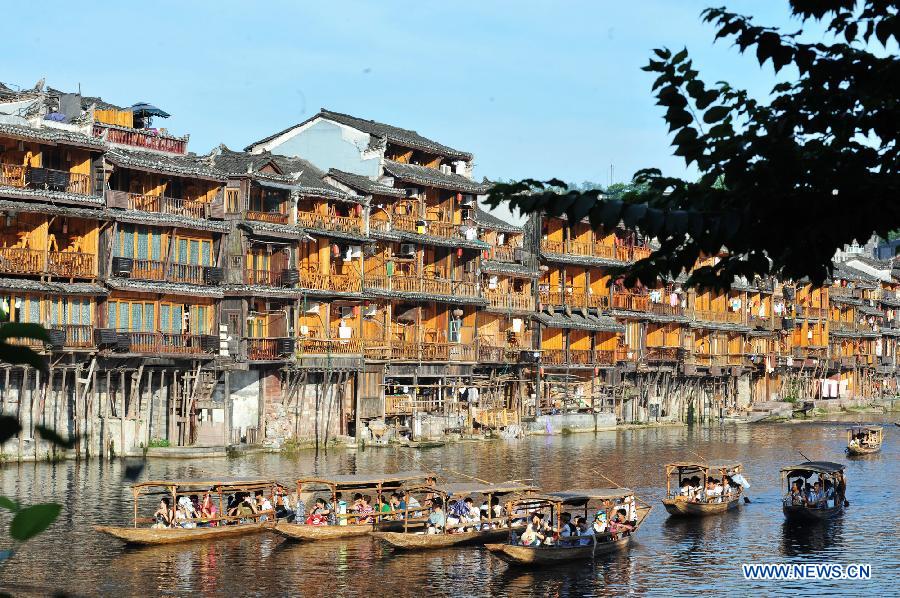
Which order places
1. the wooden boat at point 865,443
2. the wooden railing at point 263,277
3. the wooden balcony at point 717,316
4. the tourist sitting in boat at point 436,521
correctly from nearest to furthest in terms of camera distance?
the tourist sitting in boat at point 436,521
the wooden railing at point 263,277
the wooden boat at point 865,443
the wooden balcony at point 717,316

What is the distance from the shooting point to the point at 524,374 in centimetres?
8806

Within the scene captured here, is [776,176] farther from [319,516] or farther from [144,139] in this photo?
[144,139]

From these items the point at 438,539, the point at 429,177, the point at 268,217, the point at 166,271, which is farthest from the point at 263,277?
the point at 438,539

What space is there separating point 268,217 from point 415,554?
3155cm

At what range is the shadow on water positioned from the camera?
41656 millimetres

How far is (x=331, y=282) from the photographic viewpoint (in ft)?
234

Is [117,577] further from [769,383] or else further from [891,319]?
[891,319]

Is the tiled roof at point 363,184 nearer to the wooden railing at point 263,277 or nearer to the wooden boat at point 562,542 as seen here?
the wooden railing at point 263,277

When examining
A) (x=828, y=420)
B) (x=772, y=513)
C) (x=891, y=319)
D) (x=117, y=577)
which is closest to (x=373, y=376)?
(x=772, y=513)

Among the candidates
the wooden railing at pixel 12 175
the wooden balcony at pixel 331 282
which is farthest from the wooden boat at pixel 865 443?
the wooden railing at pixel 12 175

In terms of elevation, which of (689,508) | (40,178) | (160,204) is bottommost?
(689,508)

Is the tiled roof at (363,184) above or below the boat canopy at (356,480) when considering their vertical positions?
above

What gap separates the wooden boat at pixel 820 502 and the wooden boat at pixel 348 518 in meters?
13.4

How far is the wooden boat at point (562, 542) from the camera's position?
3609 cm
